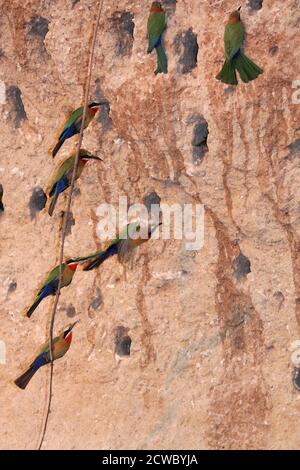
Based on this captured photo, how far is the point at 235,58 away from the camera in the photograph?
9.93ft

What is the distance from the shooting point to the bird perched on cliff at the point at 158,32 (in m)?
3.11

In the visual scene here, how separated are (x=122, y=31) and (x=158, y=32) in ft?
0.46

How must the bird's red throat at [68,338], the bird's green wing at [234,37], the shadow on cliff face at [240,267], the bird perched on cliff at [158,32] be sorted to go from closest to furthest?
the bird's green wing at [234,37], the bird perched on cliff at [158,32], the shadow on cliff face at [240,267], the bird's red throat at [68,338]

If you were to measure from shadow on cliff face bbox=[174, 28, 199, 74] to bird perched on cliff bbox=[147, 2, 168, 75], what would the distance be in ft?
0.13

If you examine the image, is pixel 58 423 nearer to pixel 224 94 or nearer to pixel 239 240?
pixel 239 240

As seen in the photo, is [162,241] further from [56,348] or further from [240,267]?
[56,348]

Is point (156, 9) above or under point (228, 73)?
above

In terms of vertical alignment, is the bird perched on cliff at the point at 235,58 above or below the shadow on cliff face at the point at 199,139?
above

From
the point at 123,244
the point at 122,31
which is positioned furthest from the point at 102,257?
the point at 122,31

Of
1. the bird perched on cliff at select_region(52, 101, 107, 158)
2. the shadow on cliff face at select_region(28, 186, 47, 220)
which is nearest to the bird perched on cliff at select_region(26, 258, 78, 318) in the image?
the shadow on cliff face at select_region(28, 186, 47, 220)

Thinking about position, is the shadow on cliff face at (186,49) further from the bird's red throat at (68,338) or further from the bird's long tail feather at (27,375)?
the bird's long tail feather at (27,375)

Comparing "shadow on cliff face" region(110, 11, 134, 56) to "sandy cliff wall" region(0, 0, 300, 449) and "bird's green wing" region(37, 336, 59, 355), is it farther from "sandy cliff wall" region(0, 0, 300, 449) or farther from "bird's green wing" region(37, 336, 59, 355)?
"bird's green wing" region(37, 336, 59, 355)

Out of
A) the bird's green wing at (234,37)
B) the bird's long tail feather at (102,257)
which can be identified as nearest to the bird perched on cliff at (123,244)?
the bird's long tail feather at (102,257)

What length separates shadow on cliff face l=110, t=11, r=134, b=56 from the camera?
3.19m
